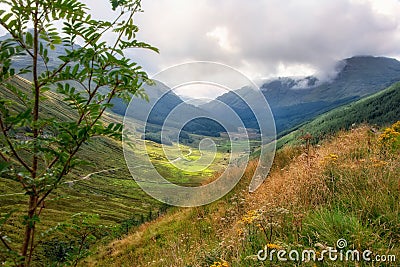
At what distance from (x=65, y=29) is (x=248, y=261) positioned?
3.43 meters

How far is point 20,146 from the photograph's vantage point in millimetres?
2162

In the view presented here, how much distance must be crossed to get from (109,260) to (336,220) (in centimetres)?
1142

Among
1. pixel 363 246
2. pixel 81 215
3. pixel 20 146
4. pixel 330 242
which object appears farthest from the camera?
pixel 330 242

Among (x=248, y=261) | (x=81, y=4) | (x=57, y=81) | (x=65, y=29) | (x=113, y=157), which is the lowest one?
(x=113, y=157)

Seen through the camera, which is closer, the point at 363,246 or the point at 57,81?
the point at 57,81

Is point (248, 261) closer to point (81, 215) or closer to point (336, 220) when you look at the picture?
point (336, 220)

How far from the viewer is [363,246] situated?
136 inches

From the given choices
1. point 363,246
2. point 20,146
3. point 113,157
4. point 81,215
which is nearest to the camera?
point 20,146

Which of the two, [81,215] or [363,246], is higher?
[81,215]

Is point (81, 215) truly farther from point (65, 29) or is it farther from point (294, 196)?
point (294, 196)

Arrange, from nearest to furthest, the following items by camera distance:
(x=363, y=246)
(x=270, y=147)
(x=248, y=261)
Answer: (x=363, y=246) < (x=248, y=261) < (x=270, y=147)

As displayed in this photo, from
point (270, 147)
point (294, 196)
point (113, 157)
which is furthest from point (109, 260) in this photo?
point (113, 157)

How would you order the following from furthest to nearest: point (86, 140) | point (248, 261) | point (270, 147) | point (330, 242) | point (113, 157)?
point (113, 157) → point (270, 147) → point (248, 261) → point (330, 242) → point (86, 140)

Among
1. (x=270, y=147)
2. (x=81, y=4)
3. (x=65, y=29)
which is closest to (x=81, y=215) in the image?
(x=65, y=29)
